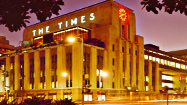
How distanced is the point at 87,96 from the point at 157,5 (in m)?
52.5

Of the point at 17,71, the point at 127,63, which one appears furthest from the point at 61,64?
the point at 127,63

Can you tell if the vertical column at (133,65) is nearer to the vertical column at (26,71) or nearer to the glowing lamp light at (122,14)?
the glowing lamp light at (122,14)

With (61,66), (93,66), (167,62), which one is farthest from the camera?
(167,62)

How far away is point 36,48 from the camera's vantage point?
71.3m

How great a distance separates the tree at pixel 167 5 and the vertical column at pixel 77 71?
50.1m

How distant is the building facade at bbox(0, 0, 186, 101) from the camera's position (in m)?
62.0

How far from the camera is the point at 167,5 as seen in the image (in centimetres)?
987

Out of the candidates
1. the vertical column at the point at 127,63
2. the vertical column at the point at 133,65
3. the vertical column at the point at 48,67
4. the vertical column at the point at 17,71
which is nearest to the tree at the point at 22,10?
the vertical column at the point at 48,67

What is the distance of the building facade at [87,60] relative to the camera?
62.0 metres

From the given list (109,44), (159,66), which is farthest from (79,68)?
(159,66)

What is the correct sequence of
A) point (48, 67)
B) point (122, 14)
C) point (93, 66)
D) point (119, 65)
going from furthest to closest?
→ point (122, 14)
point (119, 65)
point (48, 67)
point (93, 66)

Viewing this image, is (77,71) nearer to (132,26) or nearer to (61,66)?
(61,66)

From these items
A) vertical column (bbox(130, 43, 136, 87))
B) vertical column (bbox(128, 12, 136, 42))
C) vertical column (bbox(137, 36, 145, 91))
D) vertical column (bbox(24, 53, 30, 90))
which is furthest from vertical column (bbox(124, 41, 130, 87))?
vertical column (bbox(24, 53, 30, 90))

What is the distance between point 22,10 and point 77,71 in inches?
1994
